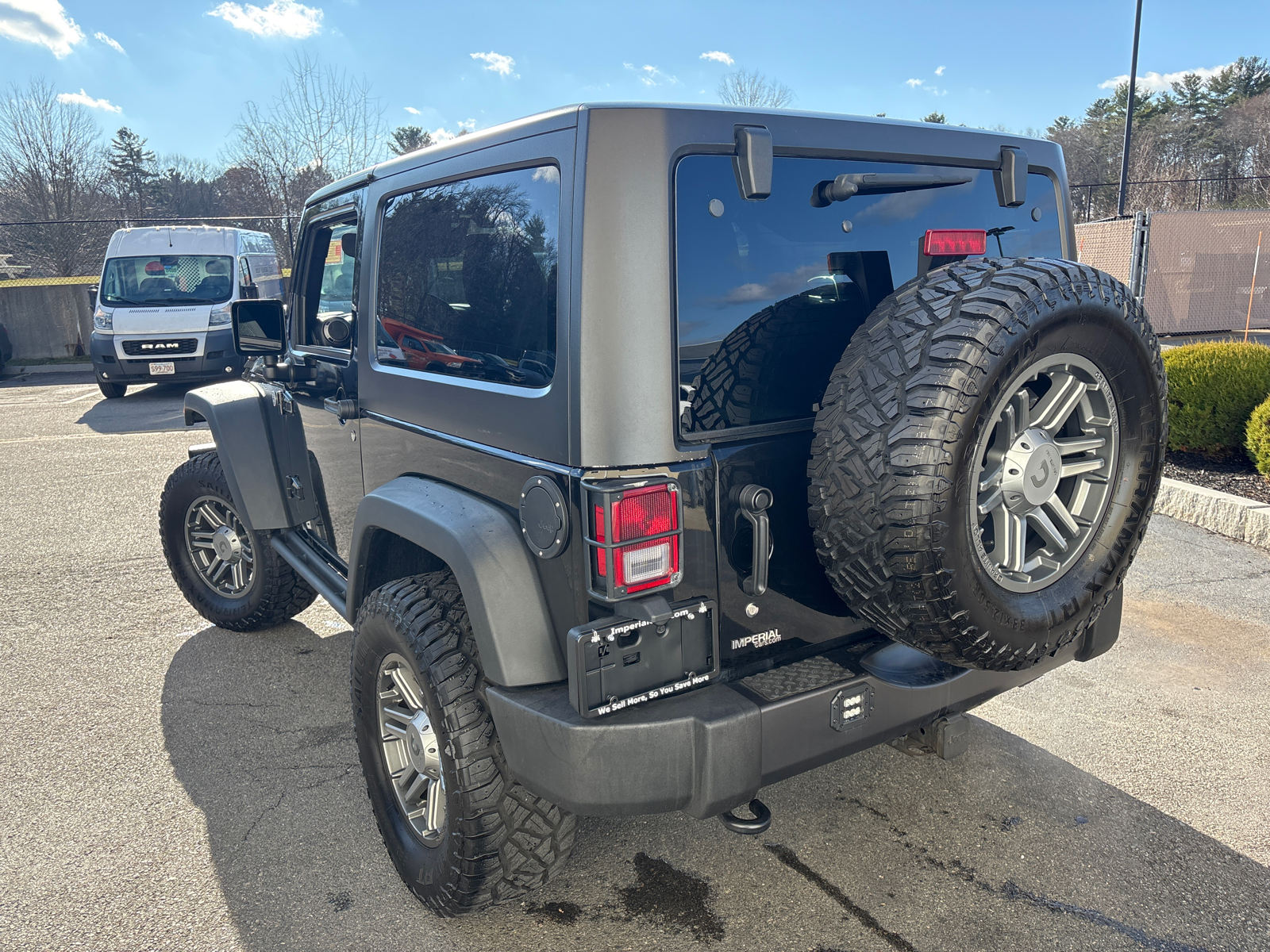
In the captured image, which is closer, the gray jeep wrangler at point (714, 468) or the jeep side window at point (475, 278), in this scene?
the gray jeep wrangler at point (714, 468)

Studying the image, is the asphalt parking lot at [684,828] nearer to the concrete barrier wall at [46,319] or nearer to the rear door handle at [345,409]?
the rear door handle at [345,409]

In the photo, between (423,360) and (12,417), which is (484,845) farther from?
(12,417)

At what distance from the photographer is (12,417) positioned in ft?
38.5

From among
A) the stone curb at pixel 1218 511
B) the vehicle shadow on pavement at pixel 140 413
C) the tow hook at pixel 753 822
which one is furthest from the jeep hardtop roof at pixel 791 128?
the vehicle shadow on pavement at pixel 140 413

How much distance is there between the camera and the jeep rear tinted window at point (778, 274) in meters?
2.06

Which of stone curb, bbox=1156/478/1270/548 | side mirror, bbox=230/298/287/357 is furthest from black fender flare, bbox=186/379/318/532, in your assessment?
stone curb, bbox=1156/478/1270/548

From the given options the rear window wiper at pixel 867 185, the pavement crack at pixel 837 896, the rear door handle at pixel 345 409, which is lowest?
the pavement crack at pixel 837 896

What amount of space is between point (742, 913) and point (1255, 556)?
4.52m

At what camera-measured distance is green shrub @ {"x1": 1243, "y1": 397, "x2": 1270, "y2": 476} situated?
20.2 feet

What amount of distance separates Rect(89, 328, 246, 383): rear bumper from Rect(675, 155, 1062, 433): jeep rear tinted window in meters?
12.1

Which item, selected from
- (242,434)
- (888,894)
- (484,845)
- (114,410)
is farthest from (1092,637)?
(114,410)

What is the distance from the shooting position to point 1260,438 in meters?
6.19

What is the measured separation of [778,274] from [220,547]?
11.2 ft

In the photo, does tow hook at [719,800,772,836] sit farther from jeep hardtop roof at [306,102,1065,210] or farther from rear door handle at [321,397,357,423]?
rear door handle at [321,397,357,423]
